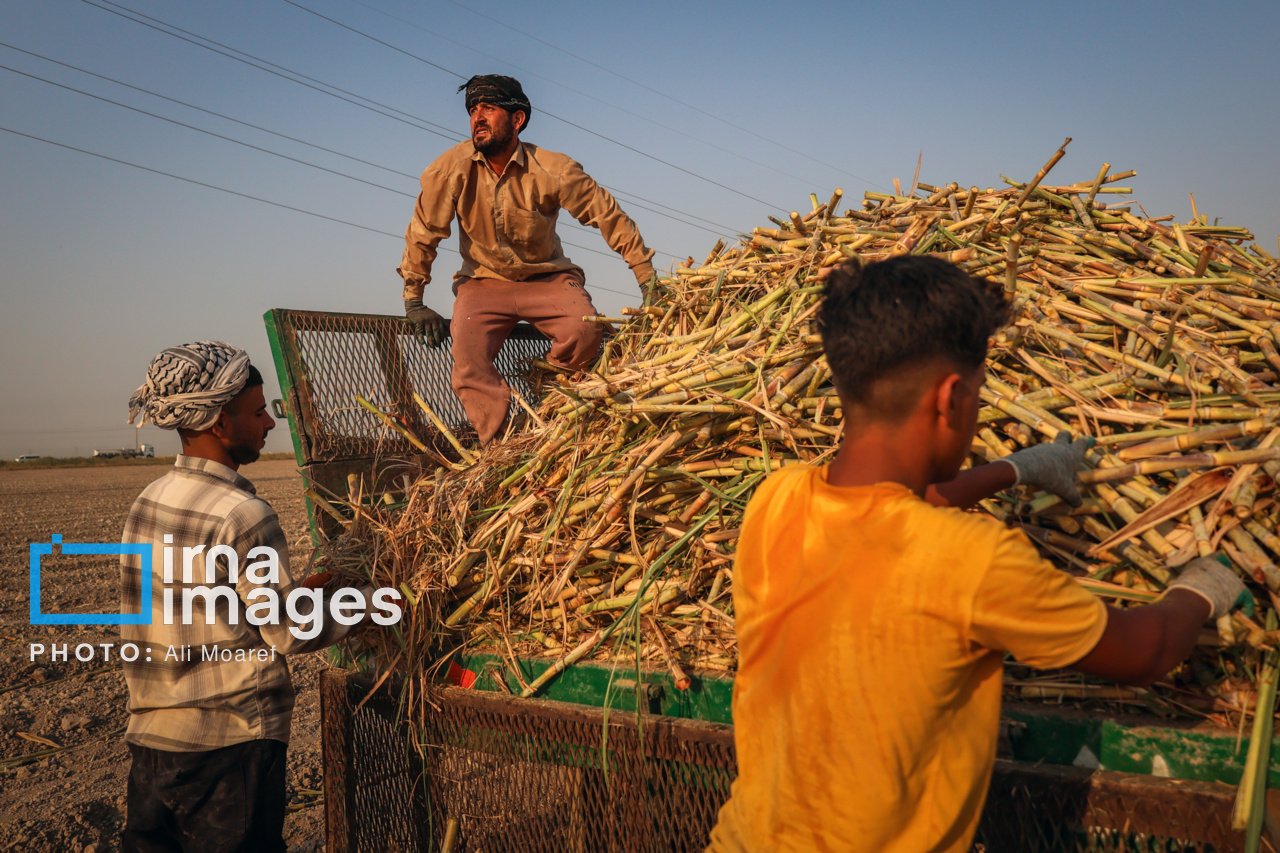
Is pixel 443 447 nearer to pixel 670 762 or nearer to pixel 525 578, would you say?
pixel 525 578

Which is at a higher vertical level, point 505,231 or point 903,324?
point 505,231

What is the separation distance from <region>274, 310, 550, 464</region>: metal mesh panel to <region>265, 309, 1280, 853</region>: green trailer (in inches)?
0.7

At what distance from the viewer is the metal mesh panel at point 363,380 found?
123 inches

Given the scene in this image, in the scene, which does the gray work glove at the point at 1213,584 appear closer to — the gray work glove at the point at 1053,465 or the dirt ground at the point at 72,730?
the gray work glove at the point at 1053,465

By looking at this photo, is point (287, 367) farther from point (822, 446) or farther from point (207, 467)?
point (822, 446)

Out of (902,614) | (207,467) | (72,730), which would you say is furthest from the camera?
(72,730)

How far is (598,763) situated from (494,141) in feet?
9.32

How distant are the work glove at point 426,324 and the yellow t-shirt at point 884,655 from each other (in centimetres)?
273

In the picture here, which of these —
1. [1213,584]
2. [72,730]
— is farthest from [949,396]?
[72,730]

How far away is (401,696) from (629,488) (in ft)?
2.88

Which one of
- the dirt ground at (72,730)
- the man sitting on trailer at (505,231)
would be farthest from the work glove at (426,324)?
the dirt ground at (72,730)

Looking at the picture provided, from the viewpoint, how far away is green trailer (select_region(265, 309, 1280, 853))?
149 cm

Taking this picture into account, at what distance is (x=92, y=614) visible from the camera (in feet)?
22.5

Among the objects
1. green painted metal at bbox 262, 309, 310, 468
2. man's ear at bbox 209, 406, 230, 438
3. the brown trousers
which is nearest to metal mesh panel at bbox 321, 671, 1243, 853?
man's ear at bbox 209, 406, 230, 438
